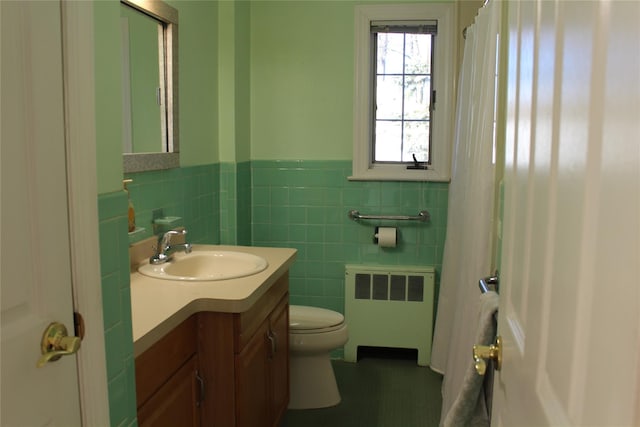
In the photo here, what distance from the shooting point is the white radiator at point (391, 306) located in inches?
133

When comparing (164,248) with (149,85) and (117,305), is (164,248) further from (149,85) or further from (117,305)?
(117,305)

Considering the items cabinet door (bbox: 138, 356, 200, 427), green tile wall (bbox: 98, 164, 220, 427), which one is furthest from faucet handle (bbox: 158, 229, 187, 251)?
green tile wall (bbox: 98, 164, 220, 427)

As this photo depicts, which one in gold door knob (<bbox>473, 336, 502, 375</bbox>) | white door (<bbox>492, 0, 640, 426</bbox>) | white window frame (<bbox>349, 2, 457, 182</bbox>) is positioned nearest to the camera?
white door (<bbox>492, 0, 640, 426</bbox>)

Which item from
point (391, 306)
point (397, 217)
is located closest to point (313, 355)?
point (391, 306)

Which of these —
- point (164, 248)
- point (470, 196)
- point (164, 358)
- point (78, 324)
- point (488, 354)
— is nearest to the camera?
point (78, 324)

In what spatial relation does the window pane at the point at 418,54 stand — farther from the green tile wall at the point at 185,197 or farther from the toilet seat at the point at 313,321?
the toilet seat at the point at 313,321

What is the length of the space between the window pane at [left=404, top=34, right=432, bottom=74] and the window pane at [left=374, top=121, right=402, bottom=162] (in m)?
0.33

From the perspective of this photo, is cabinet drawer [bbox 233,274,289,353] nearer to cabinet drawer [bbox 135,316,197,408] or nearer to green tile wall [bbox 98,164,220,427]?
cabinet drawer [bbox 135,316,197,408]

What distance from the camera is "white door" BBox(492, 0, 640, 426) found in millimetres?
508

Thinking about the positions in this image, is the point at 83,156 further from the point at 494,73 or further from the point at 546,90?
the point at 494,73

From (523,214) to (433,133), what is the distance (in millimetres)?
2484

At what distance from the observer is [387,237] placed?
3.36 m

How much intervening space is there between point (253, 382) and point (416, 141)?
189 centimetres

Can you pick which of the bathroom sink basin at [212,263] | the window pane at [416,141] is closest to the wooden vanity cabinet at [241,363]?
the bathroom sink basin at [212,263]
